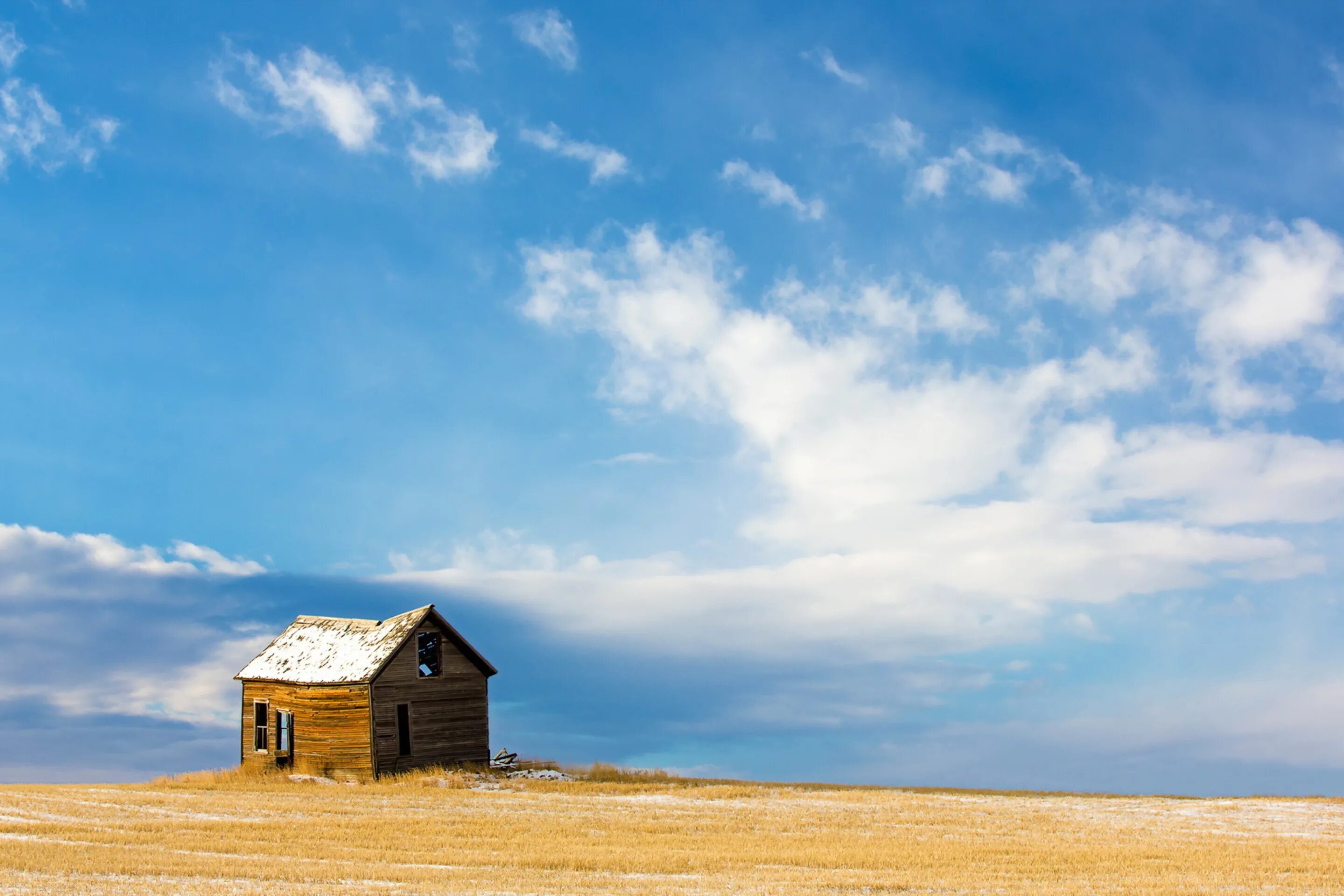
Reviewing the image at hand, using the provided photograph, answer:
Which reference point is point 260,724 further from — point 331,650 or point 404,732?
point 404,732

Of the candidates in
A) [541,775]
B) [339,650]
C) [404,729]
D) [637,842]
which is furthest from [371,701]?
[637,842]

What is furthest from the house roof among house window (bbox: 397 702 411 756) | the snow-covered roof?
house window (bbox: 397 702 411 756)

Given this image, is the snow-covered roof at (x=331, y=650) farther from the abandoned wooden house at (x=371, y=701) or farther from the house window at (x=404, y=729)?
the house window at (x=404, y=729)

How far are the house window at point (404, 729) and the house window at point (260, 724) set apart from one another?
6502 mm

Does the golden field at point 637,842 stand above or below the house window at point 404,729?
below

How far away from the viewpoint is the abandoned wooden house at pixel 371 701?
41.8m

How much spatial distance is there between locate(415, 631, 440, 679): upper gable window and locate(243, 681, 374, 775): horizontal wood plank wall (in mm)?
2881

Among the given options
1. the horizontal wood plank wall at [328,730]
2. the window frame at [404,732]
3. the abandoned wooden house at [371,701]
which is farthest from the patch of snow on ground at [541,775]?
the horizontal wood plank wall at [328,730]

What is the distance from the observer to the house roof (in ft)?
140

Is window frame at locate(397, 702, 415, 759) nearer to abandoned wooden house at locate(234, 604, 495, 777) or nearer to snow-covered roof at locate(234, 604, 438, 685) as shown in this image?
abandoned wooden house at locate(234, 604, 495, 777)

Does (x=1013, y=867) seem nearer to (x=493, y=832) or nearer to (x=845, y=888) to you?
(x=845, y=888)

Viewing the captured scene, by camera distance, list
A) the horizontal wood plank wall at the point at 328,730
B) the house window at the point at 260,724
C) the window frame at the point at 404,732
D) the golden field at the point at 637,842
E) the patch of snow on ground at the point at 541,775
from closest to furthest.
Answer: the golden field at the point at 637,842 < the horizontal wood plank wall at the point at 328,730 < the patch of snow on ground at the point at 541,775 < the window frame at the point at 404,732 < the house window at the point at 260,724

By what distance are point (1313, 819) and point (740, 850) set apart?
20.2 metres

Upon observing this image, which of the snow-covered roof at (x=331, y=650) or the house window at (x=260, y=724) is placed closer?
the snow-covered roof at (x=331, y=650)
